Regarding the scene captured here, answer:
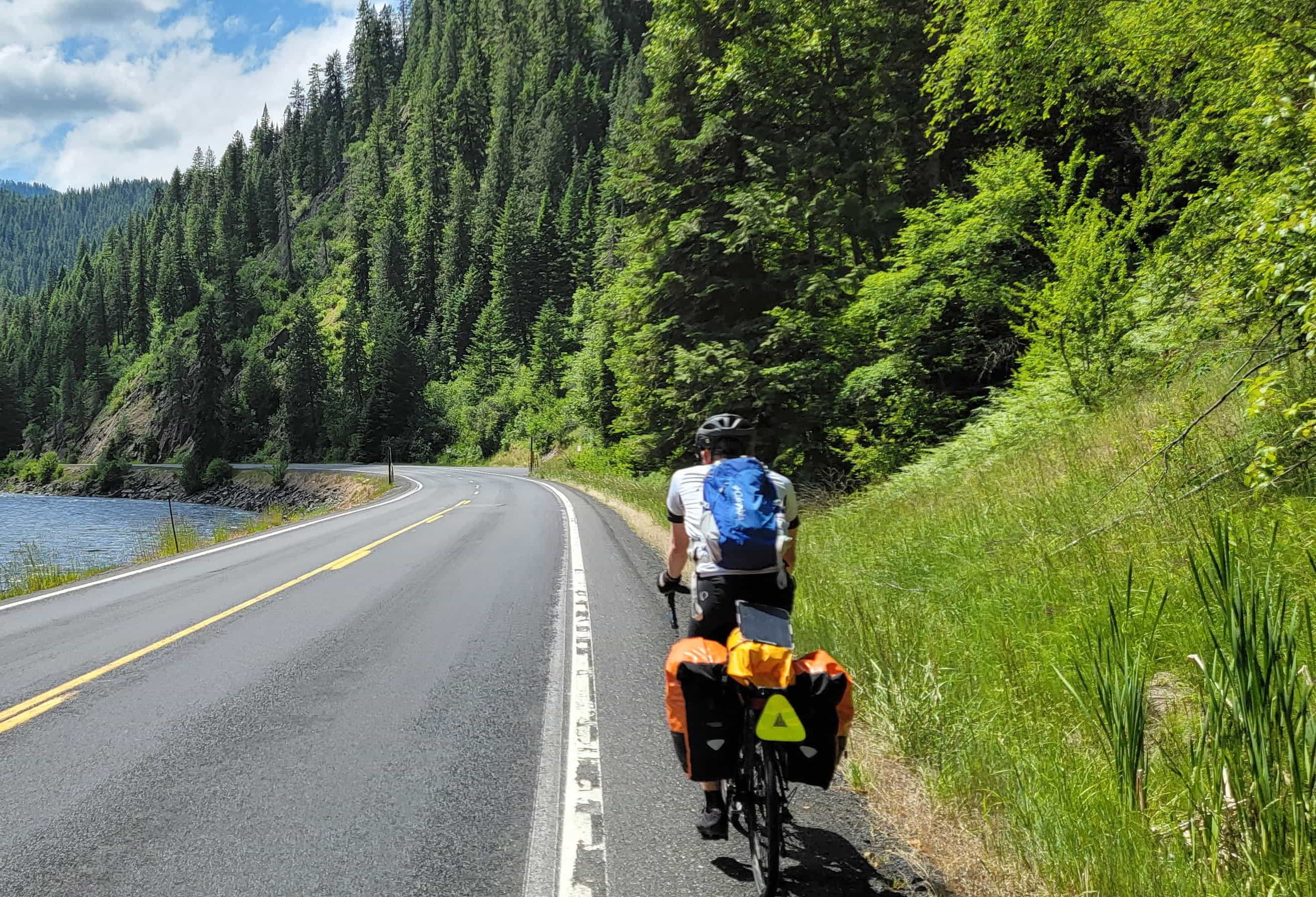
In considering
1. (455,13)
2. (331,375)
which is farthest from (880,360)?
(455,13)

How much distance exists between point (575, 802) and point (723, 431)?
2120 mm

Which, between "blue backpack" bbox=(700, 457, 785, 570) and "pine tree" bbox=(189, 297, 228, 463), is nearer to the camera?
"blue backpack" bbox=(700, 457, 785, 570)

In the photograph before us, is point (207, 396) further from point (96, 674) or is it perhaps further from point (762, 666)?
point (762, 666)

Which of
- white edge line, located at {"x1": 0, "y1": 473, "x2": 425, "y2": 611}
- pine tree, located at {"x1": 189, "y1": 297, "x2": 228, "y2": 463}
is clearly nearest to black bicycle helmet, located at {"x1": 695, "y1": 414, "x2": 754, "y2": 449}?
white edge line, located at {"x1": 0, "y1": 473, "x2": 425, "y2": 611}

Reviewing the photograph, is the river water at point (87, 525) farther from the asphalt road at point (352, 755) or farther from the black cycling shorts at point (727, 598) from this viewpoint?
the black cycling shorts at point (727, 598)

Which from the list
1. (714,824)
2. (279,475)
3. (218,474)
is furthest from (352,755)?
(218,474)

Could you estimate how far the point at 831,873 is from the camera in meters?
2.95

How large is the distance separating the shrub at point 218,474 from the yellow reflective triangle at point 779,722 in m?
80.5

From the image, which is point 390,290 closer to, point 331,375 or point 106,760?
point 331,375

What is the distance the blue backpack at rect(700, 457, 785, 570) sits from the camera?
3.08 metres

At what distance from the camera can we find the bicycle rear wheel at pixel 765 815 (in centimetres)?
271

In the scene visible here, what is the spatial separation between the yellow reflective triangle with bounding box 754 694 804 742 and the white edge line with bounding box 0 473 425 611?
35.7 feet

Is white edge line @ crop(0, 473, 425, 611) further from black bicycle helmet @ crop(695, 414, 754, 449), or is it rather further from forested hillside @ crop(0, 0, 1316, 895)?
black bicycle helmet @ crop(695, 414, 754, 449)

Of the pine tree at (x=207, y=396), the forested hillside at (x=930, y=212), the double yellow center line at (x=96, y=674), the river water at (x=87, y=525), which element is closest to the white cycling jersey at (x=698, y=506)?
the forested hillside at (x=930, y=212)
